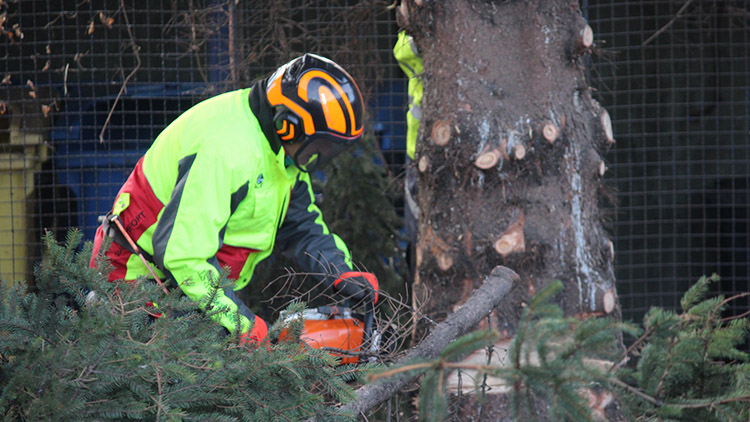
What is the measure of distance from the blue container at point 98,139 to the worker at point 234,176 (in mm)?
2403

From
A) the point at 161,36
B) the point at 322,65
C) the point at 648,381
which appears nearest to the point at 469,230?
the point at 322,65

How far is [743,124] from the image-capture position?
19.6 ft

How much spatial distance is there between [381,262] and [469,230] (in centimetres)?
165

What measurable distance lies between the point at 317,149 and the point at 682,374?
163 cm

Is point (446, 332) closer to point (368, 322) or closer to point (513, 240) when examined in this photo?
point (368, 322)

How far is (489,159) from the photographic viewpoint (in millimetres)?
2928

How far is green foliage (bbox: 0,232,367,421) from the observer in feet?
4.82

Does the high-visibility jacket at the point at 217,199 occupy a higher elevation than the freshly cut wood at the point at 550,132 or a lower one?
lower

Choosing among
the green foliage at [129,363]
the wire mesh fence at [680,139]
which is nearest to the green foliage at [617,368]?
the green foliage at [129,363]

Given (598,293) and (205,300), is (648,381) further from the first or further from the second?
(598,293)

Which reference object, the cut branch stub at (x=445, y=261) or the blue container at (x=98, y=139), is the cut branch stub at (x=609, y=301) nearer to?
the cut branch stub at (x=445, y=261)

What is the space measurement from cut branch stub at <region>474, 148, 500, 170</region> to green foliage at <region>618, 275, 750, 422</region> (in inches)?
55.9

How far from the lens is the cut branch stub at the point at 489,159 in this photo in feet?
9.59

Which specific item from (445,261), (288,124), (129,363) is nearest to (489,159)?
(445,261)
